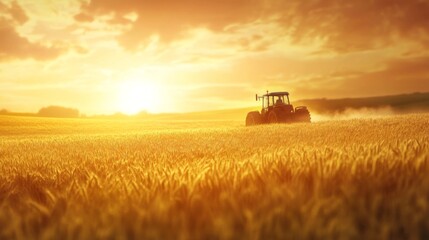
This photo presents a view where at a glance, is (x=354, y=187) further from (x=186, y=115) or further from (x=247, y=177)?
Result: (x=186, y=115)

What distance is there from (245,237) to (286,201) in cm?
41

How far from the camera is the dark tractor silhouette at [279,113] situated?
86.0 feet

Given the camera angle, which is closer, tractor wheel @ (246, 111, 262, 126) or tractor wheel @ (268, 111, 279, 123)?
tractor wheel @ (268, 111, 279, 123)

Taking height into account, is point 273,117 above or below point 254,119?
above

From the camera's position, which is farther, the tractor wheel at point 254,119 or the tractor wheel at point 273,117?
the tractor wheel at point 254,119

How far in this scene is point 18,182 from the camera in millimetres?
5336

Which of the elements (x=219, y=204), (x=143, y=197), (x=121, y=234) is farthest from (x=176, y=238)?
(x=143, y=197)

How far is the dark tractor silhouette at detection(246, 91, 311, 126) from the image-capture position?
2620cm

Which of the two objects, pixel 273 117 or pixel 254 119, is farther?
pixel 254 119

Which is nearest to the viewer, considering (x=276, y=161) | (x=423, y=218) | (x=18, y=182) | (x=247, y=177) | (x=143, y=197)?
(x=423, y=218)

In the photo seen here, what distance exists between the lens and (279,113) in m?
26.4

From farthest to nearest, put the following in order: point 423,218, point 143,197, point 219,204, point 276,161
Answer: point 276,161 → point 143,197 → point 219,204 → point 423,218

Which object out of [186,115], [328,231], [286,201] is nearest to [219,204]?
[286,201]

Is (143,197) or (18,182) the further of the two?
(18,182)
